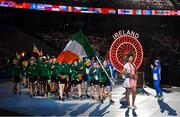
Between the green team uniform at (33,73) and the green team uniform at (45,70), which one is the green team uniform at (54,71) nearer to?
the green team uniform at (45,70)

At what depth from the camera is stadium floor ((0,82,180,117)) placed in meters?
12.5

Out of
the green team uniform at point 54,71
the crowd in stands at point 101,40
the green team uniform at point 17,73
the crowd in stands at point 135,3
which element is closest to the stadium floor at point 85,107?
the green team uniform at point 54,71

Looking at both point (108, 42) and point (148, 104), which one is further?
point (108, 42)

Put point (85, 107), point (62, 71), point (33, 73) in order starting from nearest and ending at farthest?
point (85, 107), point (62, 71), point (33, 73)

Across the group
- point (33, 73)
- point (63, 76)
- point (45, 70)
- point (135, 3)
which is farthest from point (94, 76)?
point (135, 3)

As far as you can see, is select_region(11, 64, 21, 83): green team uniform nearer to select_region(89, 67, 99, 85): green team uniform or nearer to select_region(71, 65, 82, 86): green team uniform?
select_region(71, 65, 82, 86): green team uniform

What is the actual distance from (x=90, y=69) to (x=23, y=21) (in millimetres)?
27360

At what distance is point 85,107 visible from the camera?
13836 mm

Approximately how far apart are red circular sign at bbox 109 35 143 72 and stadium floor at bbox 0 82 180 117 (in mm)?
1613

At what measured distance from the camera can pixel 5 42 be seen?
36.4 meters

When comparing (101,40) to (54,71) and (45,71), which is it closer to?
(45,71)

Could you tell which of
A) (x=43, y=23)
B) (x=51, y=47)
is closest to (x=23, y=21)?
(x=43, y=23)

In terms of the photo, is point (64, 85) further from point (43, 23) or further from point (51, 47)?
point (43, 23)

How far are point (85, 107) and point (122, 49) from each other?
2.58 m
